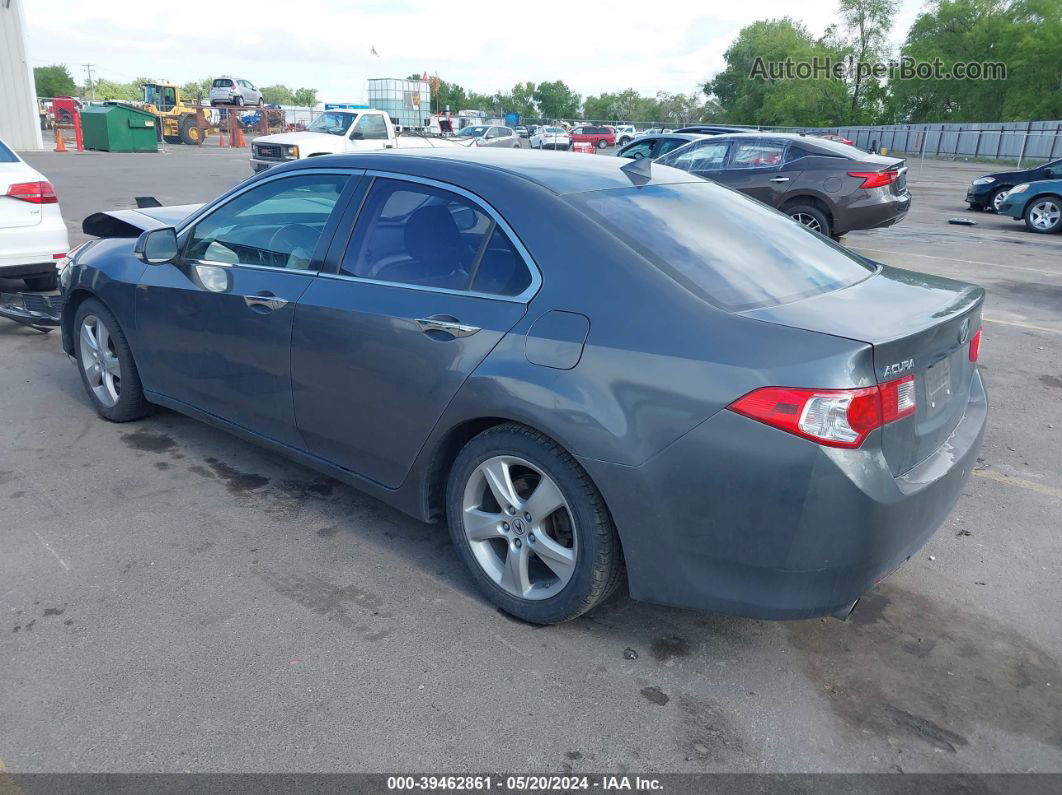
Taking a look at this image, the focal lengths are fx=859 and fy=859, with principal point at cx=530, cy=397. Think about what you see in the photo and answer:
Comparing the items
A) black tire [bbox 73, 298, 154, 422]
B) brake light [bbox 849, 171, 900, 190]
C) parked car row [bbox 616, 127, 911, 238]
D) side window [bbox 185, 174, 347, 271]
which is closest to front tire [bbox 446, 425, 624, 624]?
side window [bbox 185, 174, 347, 271]

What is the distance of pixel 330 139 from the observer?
62.5 ft

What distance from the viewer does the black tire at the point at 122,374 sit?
15.7 feet

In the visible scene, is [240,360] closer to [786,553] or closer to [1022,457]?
[786,553]

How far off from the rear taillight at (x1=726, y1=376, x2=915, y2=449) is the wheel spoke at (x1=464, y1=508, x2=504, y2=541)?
106 centimetres

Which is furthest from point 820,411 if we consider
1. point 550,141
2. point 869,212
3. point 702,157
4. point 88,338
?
point 550,141

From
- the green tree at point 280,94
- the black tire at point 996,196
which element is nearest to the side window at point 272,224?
the black tire at point 996,196

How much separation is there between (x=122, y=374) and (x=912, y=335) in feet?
13.5

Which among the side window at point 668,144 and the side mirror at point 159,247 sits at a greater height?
the side window at point 668,144

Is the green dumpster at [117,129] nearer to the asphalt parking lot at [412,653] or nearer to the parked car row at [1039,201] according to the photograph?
the parked car row at [1039,201]

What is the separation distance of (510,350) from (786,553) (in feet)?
3.66

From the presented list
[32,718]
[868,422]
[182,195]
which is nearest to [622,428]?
[868,422]

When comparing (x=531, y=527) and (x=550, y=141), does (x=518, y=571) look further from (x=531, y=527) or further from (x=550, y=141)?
(x=550, y=141)

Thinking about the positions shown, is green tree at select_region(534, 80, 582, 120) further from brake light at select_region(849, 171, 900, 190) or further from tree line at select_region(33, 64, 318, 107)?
brake light at select_region(849, 171, 900, 190)

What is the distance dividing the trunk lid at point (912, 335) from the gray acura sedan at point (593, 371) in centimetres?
1
